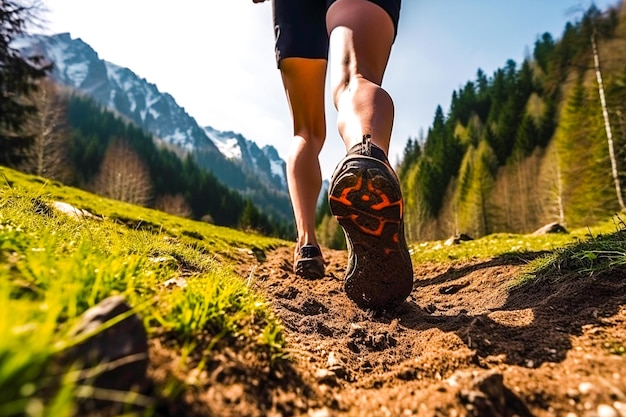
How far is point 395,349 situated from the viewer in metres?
1.44

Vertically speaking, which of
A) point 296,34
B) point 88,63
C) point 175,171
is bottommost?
point 296,34

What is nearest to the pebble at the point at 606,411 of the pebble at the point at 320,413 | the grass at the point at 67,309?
the pebble at the point at 320,413

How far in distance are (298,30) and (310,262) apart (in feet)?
4.85

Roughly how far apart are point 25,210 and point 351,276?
4.81 feet

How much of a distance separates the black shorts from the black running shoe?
4.20ft

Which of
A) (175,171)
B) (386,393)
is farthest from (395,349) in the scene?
(175,171)

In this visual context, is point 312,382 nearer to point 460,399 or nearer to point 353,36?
point 460,399

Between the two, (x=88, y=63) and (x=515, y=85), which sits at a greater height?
(x=88, y=63)

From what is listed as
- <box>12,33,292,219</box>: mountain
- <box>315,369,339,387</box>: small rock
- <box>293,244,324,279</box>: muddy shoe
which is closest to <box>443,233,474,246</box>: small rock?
<box>293,244,324,279</box>: muddy shoe

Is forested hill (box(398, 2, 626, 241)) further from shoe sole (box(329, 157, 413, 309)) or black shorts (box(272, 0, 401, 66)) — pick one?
shoe sole (box(329, 157, 413, 309))

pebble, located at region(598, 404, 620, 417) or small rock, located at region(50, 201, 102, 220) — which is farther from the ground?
small rock, located at region(50, 201, 102, 220)

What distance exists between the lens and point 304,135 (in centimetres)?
260

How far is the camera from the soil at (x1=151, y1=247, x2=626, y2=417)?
815mm

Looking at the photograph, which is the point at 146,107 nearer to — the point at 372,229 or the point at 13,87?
the point at 13,87
